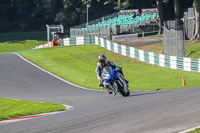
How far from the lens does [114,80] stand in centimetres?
1677

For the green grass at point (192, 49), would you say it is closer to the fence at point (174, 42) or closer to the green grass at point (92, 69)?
the fence at point (174, 42)

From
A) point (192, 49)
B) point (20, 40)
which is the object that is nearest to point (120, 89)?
point (192, 49)

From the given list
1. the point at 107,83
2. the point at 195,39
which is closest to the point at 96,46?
the point at 195,39

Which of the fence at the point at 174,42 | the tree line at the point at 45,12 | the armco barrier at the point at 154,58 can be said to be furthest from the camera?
the tree line at the point at 45,12

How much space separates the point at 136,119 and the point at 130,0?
4848 cm

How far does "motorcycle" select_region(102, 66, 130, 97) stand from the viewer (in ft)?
55.1

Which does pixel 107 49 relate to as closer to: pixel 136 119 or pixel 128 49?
pixel 128 49

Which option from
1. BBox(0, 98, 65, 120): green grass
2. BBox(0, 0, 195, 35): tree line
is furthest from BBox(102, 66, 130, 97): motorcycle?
BBox(0, 0, 195, 35): tree line

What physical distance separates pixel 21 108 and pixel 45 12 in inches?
2631

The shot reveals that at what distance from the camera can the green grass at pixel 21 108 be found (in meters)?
13.8

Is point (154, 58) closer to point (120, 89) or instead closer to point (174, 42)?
point (174, 42)

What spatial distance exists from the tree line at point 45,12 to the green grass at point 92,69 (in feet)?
106

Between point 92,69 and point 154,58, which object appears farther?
point 154,58

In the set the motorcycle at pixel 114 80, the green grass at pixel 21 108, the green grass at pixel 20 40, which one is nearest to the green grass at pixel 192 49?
the motorcycle at pixel 114 80
